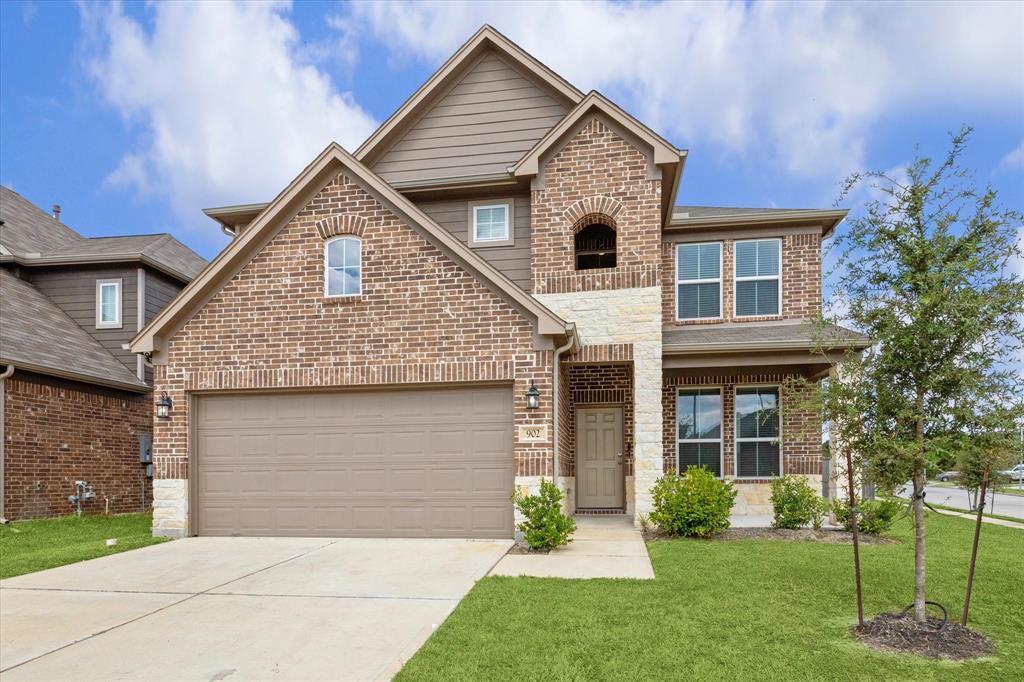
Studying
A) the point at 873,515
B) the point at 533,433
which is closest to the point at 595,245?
the point at 533,433

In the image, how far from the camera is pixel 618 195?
12367mm

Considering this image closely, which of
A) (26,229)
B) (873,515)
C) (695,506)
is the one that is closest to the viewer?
(695,506)

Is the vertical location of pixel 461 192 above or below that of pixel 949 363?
above

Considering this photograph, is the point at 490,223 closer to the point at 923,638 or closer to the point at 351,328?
the point at 351,328

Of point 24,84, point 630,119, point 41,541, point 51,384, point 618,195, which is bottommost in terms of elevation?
point 41,541

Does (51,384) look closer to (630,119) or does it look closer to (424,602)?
(424,602)

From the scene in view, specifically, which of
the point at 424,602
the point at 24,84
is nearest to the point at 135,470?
the point at 424,602

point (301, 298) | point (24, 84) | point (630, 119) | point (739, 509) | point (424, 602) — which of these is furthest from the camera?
point (24, 84)

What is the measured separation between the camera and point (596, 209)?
12.4 m

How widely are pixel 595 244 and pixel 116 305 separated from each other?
A: 12.4m

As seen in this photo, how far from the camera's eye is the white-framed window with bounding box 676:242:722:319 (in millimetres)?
14211

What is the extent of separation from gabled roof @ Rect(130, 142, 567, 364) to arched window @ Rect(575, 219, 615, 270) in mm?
3370

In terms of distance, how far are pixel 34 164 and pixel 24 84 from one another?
48887 mm

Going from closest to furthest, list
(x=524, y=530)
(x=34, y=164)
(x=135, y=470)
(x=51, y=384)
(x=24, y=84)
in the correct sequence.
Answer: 1. (x=524, y=530)
2. (x=51, y=384)
3. (x=135, y=470)
4. (x=24, y=84)
5. (x=34, y=164)
